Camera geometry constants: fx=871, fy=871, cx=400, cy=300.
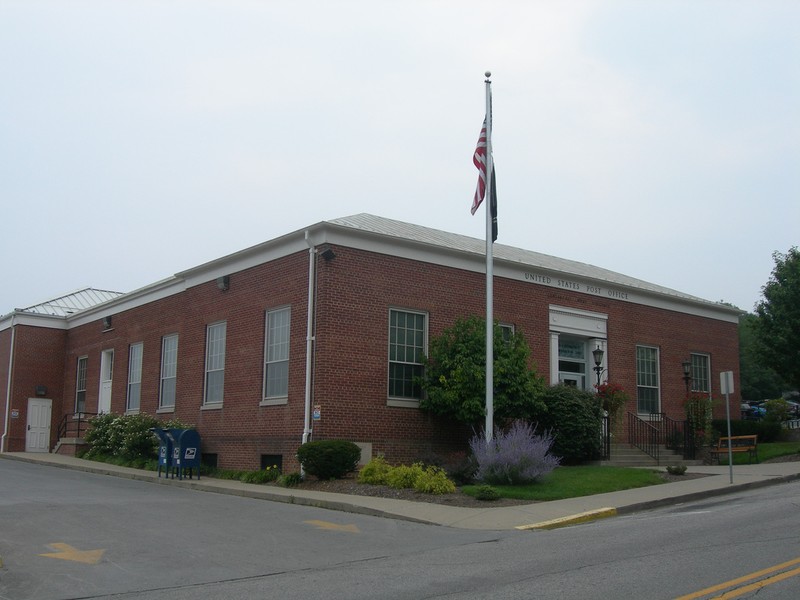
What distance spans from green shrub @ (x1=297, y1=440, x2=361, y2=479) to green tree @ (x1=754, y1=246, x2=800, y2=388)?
15.6 m

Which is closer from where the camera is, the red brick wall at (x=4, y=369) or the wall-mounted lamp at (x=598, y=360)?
the wall-mounted lamp at (x=598, y=360)

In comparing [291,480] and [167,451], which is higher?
[167,451]

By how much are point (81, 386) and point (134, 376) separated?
17.2 ft

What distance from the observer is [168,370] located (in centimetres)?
2789

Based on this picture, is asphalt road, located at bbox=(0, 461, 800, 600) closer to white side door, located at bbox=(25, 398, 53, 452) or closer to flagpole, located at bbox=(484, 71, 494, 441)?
flagpole, located at bbox=(484, 71, 494, 441)

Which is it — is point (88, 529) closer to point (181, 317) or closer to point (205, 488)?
point (205, 488)

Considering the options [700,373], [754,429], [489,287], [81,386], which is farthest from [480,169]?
[81,386]

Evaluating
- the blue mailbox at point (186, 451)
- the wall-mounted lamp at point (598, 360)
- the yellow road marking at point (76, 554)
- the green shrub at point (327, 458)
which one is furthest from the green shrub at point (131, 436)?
the yellow road marking at point (76, 554)

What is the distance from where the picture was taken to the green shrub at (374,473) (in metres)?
18.7

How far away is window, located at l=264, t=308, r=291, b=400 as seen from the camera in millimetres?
22219

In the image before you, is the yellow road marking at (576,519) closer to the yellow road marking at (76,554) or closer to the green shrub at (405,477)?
the green shrub at (405,477)

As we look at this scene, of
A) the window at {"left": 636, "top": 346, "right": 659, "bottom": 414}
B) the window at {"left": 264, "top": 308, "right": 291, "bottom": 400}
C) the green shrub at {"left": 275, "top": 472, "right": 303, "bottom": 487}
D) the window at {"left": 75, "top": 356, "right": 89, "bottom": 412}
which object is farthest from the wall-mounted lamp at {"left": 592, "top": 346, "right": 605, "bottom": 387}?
the window at {"left": 75, "top": 356, "right": 89, "bottom": 412}

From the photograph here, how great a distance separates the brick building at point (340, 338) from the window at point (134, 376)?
67 mm

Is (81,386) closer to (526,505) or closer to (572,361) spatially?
(572,361)
